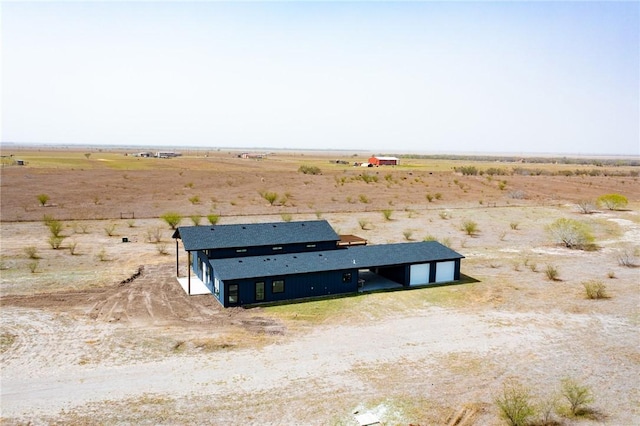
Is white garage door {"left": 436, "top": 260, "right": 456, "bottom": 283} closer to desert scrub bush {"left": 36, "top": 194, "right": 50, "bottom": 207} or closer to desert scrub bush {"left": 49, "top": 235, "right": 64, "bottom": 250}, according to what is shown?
desert scrub bush {"left": 49, "top": 235, "right": 64, "bottom": 250}

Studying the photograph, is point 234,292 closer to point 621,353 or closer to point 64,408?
point 64,408

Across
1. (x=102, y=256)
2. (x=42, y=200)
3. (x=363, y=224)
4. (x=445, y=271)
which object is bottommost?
(x=102, y=256)

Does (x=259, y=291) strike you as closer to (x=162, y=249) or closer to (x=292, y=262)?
(x=292, y=262)

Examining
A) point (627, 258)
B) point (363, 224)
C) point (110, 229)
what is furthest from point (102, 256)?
point (627, 258)

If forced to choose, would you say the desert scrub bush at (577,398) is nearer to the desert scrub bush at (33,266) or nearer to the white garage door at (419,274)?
the white garage door at (419,274)

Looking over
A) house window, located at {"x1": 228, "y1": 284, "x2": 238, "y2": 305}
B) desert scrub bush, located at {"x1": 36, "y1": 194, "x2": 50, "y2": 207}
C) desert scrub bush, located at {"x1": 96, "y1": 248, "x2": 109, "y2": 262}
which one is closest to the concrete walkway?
house window, located at {"x1": 228, "y1": 284, "x2": 238, "y2": 305}

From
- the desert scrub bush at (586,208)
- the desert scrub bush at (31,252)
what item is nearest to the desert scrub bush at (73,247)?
the desert scrub bush at (31,252)
